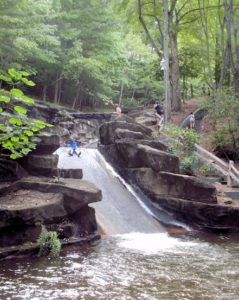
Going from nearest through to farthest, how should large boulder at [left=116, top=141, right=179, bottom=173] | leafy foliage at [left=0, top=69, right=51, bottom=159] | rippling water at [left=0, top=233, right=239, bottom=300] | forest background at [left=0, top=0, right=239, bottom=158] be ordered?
leafy foliage at [left=0, top=69, right=51, bottom=159] < rippling water at [left=0, top=233, right=239, bottom=300] < large boulder at [left=116, top=141, right=179, bottom=173] < forest background at [left=0, top=0, right=239, bottom=158]

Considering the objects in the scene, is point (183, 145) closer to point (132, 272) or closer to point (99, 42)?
point (132, 272)

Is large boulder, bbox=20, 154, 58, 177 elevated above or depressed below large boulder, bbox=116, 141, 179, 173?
below

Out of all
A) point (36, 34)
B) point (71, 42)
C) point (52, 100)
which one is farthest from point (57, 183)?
point (52, 100)

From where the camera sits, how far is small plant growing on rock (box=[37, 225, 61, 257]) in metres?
8.70

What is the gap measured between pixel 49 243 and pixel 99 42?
23.7 meters

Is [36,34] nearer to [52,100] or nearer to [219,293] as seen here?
[52,100]

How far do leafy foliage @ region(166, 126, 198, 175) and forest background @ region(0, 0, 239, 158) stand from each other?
4117 millimetres

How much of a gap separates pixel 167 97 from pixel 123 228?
12368mm

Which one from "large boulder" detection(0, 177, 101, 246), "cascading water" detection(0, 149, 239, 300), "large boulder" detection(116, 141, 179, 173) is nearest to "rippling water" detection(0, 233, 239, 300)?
"cascading water" detection(0, 149, 239, 300)

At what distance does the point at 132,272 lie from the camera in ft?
25.0

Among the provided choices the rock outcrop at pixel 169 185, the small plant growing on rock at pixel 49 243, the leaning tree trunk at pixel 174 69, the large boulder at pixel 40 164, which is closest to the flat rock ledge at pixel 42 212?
the small plant growing on rock at pixel 49 243

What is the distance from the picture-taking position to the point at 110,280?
23.3 feet

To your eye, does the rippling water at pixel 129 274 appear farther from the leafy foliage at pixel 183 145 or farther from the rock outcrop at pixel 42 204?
the leafy foliage at pixel 183 145

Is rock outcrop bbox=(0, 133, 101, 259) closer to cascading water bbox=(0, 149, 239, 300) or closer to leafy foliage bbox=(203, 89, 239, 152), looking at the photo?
cascading water bbox=(0, 149, 239, 300)
